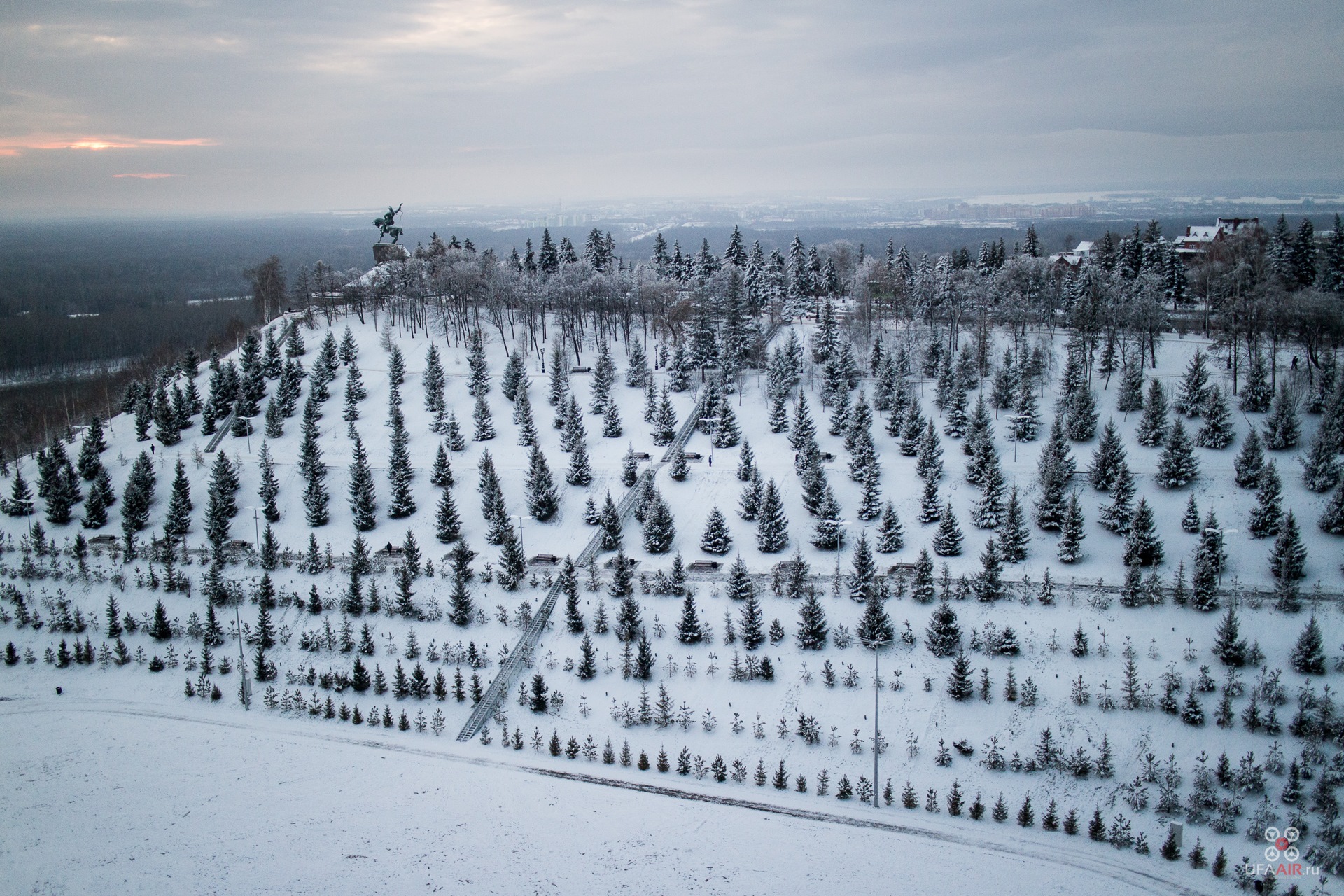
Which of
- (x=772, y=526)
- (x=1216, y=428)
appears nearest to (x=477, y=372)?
(x=772, y=526)

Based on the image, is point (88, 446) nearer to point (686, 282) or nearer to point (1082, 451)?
point (686, 282)

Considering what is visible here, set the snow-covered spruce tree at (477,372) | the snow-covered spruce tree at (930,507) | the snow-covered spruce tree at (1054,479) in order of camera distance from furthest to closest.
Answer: the snow-covered spruce tree at (477,372) < the snow-covered spruce tree at (930,507) < the snow-covered spruce tree at (1054,479)

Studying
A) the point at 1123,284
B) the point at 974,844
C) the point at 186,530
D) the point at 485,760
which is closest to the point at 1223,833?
the point at 974,844

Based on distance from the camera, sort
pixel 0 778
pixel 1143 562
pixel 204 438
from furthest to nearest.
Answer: pixel 204 438 < pixel 1143 562 < pixel 0 778

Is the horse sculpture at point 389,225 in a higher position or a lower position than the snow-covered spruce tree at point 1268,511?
higher

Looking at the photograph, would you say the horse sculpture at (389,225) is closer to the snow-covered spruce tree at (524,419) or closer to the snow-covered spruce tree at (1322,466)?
the snow-covered spruce tree at (524,419)

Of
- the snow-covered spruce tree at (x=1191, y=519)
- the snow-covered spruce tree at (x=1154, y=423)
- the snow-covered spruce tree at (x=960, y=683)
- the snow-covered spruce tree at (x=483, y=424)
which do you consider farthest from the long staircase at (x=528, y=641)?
the snow-covered spruce tree at (x=1154, y=423)
